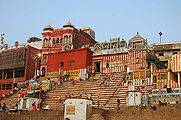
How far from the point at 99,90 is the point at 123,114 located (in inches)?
427

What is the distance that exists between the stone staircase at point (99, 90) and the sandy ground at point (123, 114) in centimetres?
324

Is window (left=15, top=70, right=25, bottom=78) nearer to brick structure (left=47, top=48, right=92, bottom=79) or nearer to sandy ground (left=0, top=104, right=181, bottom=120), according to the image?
brick structure (left=47, top=48, right=92, bottom=79)

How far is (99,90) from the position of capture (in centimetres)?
3438

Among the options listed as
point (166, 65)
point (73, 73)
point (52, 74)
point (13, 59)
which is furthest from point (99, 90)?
point (13, 59)

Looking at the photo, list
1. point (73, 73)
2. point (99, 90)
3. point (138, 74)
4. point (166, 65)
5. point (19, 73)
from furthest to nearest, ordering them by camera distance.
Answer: point (19, 73) < point (73, 73) < point (166, 65) < point (138, 74) < point (99, 90)

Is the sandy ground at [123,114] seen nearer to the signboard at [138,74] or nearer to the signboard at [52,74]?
the signboard at [138,74]

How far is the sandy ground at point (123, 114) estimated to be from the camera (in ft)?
72.6

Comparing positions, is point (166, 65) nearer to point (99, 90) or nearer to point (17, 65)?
point (99, 90)

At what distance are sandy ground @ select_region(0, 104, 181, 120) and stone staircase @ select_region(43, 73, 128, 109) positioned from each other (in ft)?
10.6

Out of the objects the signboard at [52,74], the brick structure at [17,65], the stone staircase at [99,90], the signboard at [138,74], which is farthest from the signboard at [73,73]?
the signboard at [138,74]

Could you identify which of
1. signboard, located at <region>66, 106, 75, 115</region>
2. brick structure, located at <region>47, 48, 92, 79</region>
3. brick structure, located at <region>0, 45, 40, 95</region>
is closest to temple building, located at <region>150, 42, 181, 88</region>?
brick structure, located at <region>47, 48, 92, 79</region>

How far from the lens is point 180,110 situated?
72.1 ft

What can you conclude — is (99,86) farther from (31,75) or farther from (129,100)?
(31,75)

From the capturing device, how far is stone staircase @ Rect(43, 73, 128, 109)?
101 ft
